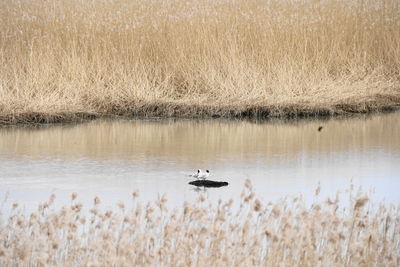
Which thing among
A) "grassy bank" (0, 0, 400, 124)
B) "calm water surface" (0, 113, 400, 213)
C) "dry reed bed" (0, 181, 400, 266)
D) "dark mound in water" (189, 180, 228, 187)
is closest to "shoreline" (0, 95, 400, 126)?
"grassy bank" (0, 0, 400, 124)

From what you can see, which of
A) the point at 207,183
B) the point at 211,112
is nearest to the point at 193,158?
the point at 207,183

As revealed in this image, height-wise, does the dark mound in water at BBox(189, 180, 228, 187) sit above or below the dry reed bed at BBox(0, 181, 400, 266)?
above

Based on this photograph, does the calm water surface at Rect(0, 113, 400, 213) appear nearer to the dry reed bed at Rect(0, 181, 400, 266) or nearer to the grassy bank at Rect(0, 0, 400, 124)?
the grassy bank at Rect(0, 0, 400, 124)

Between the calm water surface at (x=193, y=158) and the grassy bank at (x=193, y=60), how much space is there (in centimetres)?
47

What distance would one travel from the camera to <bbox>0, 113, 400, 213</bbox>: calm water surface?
23.3 feet

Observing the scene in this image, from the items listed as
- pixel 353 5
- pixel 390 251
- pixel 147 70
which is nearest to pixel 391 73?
pixel 353 5

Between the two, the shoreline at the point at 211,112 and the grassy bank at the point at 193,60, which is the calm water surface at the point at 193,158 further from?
the grassy bank at the point at 193,60

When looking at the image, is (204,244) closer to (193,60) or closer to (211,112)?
(211,112)

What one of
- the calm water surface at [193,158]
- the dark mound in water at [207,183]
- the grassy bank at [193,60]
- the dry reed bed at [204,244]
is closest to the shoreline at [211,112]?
the grassy bank at [193,60]

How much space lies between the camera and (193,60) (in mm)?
12367

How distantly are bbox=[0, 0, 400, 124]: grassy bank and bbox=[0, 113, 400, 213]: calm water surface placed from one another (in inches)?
18.5

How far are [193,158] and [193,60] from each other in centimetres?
398

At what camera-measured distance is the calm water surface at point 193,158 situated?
711 cm

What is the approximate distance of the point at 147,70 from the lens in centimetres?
1235
